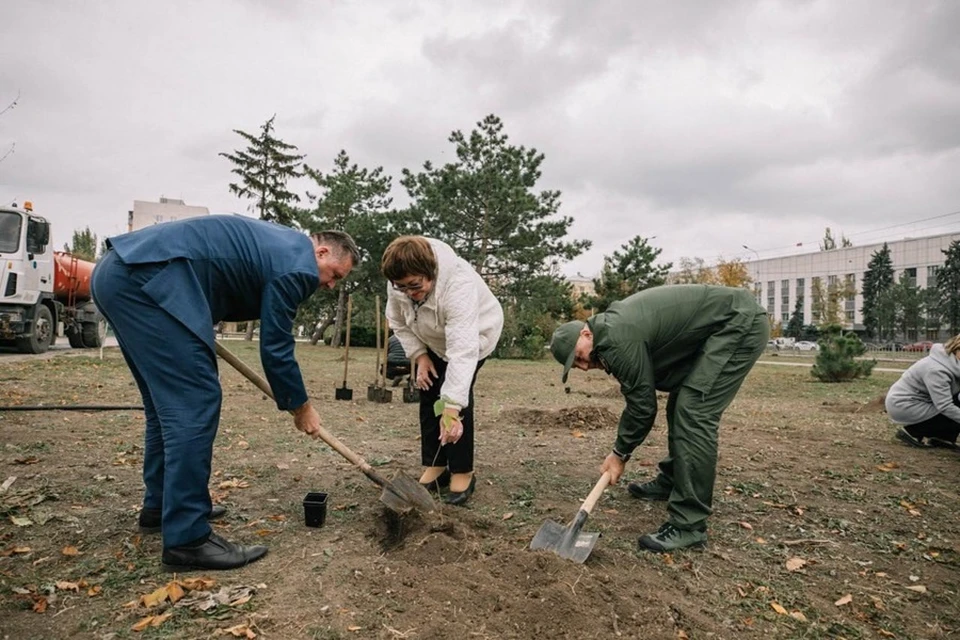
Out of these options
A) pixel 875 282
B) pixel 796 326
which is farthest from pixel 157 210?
pixel 875 282

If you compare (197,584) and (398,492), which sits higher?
(398,492)

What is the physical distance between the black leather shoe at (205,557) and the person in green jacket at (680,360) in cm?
188

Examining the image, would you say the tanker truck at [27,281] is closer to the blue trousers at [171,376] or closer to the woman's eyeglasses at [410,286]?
the blue trousers at [171,376]

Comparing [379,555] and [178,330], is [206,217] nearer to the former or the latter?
[178,330]

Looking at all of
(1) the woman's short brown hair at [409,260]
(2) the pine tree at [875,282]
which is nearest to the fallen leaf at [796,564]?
(1) the woman's short brown hair at [409,260]

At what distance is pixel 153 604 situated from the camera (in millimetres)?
2463

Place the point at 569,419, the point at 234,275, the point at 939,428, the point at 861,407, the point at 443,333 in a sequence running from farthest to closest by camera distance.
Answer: the point at 861,407 → the point at 569,419 → the point at 939,428 → the point at 443,333 → the point at 234,275

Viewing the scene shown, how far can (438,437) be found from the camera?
4090 millimetres

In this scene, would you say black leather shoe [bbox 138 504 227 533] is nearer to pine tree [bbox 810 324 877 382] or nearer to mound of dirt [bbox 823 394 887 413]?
mound of dirt [bbox 823 394 887 413]

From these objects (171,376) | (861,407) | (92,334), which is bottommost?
(861,407)

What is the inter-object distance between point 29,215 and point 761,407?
578 inches

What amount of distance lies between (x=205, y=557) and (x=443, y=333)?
175 centimetres

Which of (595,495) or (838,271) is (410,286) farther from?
(838,271)

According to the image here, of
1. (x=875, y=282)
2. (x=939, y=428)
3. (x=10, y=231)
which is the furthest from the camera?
(x=875, y=282)
